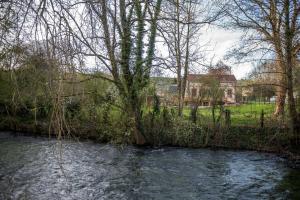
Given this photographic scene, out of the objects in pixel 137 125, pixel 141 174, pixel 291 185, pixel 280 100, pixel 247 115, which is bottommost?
pixel 291 185

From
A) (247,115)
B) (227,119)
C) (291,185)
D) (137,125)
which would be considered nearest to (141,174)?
(291,185)

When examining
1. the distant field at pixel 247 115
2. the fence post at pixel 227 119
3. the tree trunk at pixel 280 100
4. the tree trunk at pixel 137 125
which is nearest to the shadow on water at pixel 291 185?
the tree trunk at pixel 280 100

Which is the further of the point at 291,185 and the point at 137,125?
the point at 137,125

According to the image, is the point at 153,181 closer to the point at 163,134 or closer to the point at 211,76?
the point at 163,134

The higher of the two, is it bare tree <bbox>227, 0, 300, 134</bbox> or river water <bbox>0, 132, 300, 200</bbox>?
bare tree <bbox>227, 0, 300, 134</bbox>

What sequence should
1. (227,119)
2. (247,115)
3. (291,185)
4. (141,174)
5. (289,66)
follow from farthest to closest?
(247,115)
(227,119)
(289,66)
(141,174)
(291,185)

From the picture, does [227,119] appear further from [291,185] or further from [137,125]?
[291,185]

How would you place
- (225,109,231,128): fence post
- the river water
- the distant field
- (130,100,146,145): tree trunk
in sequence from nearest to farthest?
the river water, (130,100,146,145): tree trunk, (225,109,231,128): fence post, the distant field

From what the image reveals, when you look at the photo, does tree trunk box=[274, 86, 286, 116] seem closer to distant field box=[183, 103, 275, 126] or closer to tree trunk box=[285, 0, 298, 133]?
tree trunk box=[285, 0, 298, 133]

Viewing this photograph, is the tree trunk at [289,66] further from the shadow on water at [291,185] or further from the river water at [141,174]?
the shadow on water at [291,185]

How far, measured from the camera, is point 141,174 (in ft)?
43.1

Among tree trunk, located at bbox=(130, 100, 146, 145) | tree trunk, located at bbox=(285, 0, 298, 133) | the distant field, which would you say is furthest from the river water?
the distant field

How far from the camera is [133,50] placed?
19.2 metres

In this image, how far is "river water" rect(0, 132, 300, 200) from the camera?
35.1 feet
